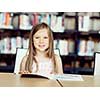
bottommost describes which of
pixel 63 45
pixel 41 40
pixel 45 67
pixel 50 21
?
pixel 45 67

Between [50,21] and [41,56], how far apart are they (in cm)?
123

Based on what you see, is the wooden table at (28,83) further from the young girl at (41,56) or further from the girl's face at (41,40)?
the girl's face at (41,40)

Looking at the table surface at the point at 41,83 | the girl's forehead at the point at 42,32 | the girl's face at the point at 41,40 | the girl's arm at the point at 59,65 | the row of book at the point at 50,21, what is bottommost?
the girl's arm at the point at 59,65

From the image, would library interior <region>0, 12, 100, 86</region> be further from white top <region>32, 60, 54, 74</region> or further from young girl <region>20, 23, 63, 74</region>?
white top <region>32, 60, 54, 74</region>

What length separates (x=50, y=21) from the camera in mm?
3326

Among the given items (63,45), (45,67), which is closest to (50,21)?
(63,45)

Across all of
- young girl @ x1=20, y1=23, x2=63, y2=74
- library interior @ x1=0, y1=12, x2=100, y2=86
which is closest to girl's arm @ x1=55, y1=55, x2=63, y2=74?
young girl @ x1=20, y1=23, x2=63, y2=74

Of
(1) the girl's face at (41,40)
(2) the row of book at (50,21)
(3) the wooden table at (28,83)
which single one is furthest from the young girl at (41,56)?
(2) the row of book at (50,21)

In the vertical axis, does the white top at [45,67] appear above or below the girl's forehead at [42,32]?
below

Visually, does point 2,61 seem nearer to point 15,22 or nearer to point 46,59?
point 15,22

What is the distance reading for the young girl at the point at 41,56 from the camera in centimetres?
205

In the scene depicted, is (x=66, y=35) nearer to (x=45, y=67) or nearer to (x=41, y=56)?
(x=41, y=56)

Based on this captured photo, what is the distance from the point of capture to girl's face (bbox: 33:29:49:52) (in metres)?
2.15
